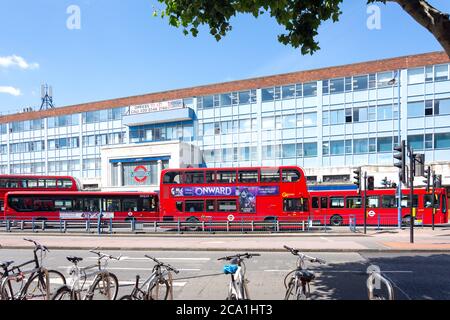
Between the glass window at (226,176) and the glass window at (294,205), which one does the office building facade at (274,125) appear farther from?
the glass window at (226,176)

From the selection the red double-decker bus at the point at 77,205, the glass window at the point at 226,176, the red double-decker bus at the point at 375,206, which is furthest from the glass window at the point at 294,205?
the red double-decker bus at the point at 77,205

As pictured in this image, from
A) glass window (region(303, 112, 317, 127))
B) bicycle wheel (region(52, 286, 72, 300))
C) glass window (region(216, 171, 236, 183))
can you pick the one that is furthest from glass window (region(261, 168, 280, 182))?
glass window (region(303, 112, 317, 127))

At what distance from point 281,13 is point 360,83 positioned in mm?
30929

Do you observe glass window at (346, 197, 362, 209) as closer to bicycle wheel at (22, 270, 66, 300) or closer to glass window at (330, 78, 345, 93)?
glass window at (330, 78, 345, 93)

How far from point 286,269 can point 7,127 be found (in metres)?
59.4

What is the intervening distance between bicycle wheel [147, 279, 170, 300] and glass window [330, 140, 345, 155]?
32.5 m

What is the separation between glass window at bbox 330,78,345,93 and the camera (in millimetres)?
35475

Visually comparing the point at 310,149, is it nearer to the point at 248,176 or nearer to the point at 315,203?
the point at 315,203

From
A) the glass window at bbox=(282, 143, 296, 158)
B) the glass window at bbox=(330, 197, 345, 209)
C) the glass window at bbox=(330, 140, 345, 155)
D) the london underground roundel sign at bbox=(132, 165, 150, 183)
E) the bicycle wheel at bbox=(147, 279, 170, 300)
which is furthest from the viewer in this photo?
the london underground roundel sign at bbox=(132, 165, 150, 183)

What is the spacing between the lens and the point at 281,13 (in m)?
7.03

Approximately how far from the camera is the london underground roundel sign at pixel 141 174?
41.0 m

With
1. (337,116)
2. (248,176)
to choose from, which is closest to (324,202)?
(248,176)

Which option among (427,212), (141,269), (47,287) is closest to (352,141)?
(427,212)

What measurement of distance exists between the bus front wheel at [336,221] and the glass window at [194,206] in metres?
9.87
